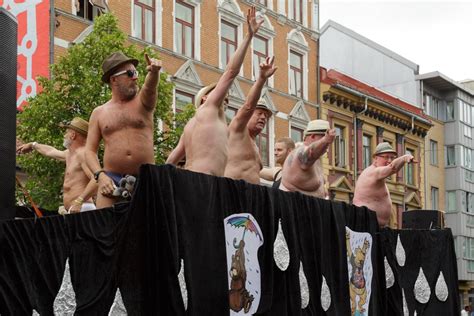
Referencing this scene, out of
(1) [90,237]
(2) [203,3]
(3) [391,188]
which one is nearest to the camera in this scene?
(1) [90,237]

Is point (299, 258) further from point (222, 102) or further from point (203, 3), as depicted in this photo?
point (203, 3)

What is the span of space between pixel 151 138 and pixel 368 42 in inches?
1251

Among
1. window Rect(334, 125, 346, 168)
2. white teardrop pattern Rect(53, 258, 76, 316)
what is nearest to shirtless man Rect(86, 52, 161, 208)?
white teardrop pattern Rect(53, 258, 76, 316)

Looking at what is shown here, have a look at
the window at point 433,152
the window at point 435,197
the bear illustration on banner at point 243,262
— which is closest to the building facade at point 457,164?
the window at point 435,197

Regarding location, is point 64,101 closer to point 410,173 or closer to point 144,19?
point 144,19

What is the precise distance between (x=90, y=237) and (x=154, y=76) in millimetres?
1140

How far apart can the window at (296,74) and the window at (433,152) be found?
1197cm

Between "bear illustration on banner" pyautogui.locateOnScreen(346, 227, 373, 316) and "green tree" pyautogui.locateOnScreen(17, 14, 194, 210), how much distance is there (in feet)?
25.0

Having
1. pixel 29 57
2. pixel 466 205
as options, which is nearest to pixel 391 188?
pixel 466 205

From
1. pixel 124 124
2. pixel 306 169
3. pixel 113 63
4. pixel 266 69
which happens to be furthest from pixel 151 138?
pixel 306 169

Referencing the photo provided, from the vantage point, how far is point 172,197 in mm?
4711

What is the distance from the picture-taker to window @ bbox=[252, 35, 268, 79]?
25.7 metres

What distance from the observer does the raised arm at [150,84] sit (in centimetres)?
516

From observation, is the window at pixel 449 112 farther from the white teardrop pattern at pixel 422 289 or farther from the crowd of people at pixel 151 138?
the crowd of people at pixel 151 138
